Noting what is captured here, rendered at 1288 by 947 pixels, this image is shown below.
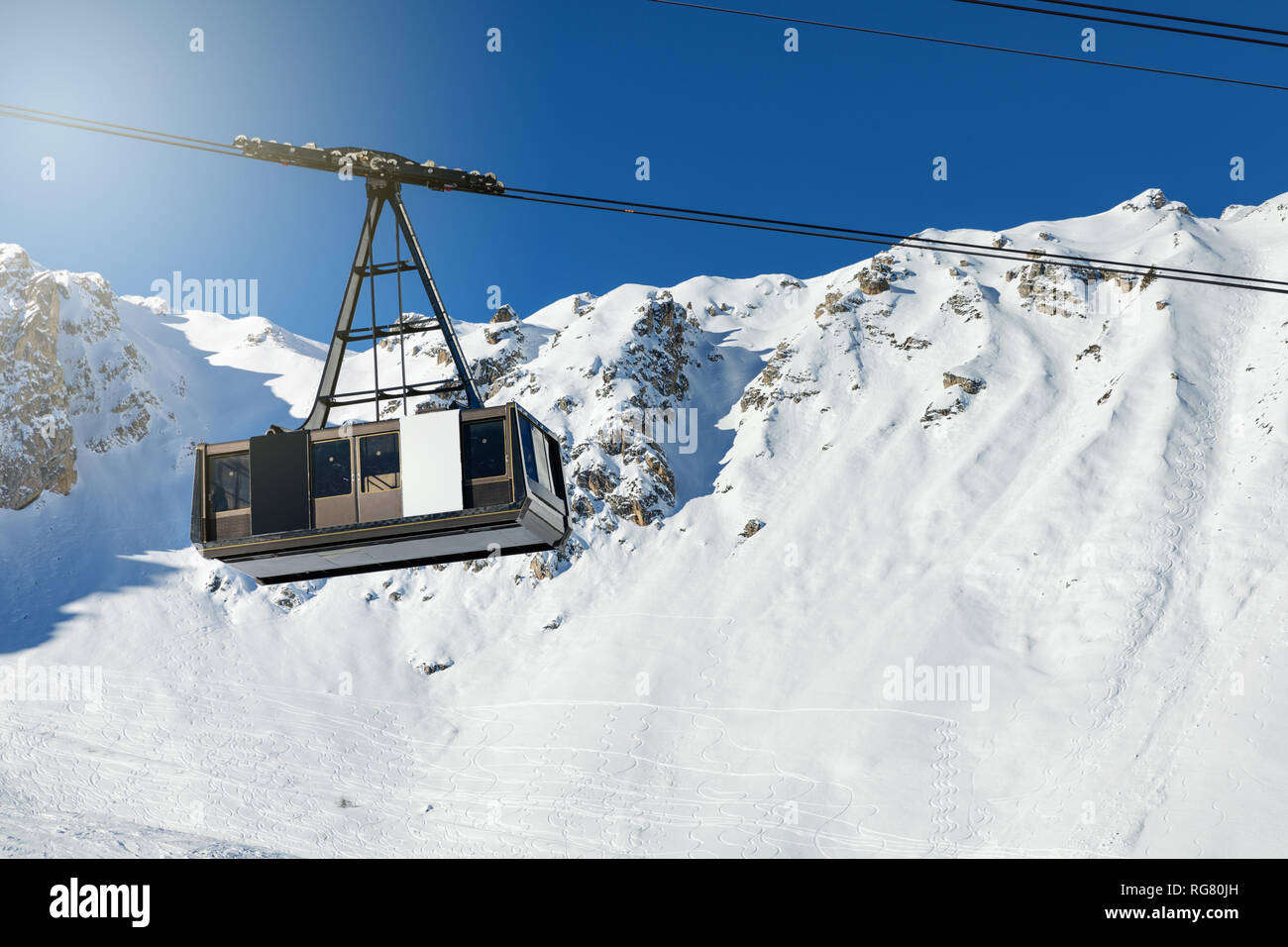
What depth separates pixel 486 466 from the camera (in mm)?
15805

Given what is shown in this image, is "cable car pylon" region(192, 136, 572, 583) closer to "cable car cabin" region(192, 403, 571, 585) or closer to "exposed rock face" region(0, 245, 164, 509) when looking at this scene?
"cable car cabin" region(192, 403, 571, 585)

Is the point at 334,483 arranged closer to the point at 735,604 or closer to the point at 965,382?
the point at 735,604

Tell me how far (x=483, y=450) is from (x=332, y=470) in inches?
89.9

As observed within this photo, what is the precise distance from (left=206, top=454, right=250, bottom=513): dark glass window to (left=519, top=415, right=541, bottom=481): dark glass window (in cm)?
418

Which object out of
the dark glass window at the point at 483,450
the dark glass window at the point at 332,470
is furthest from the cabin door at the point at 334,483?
the dark glass window at the point at 483,450

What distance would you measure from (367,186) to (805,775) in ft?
195

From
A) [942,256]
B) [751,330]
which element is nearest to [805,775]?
[751,330]

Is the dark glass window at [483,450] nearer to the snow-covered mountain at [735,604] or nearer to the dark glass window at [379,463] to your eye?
the dark glass window at [379,463]

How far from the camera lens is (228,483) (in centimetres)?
1672

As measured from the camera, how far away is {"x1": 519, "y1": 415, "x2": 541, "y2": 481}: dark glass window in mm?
16062

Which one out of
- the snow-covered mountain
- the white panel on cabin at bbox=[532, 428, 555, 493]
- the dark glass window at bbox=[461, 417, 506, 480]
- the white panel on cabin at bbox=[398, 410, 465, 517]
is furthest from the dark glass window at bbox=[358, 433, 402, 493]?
the snow-covered mountain
